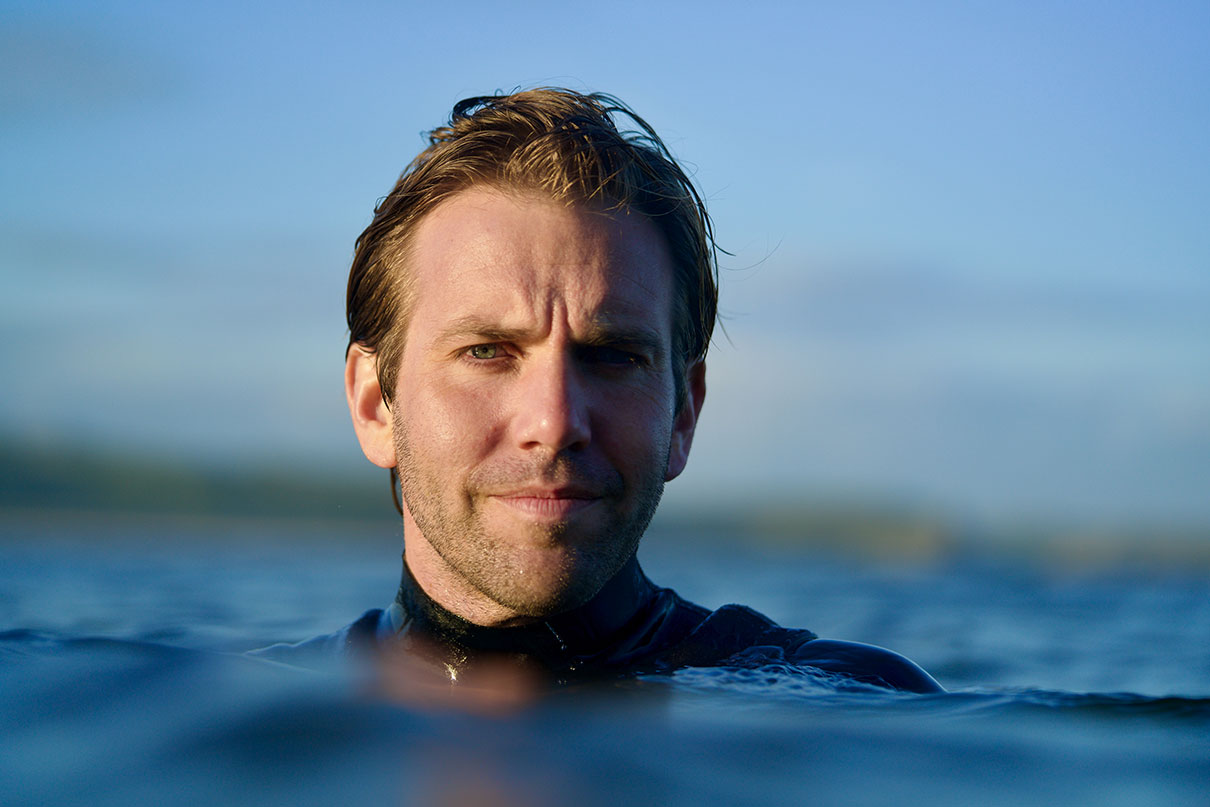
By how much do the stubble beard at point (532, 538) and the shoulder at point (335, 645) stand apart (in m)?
0.61

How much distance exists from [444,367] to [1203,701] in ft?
6.84

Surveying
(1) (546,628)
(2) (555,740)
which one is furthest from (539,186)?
(2) (555,740)

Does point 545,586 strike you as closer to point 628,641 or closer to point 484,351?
point 628,641

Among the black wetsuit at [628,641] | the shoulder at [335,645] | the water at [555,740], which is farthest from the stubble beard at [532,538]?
the shoulder at [335,645]

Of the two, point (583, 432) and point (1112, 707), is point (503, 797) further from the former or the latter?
point (1112, 707)

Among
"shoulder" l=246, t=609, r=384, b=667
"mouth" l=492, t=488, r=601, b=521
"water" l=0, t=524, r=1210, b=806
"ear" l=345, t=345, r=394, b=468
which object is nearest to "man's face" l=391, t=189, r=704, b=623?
"mouth" l=492, t=488, r=601, b=521

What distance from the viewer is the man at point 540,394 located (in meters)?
2.65

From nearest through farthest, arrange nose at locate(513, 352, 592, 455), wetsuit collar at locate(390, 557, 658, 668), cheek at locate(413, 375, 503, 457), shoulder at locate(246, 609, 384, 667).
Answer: nose at locate(513, 352, 592, 455), cheek at locate(413, 375, 503, 457), wetsuit collar at locate(390, 557, 658, 668), shoulder at locate(246, 609, 384, 667)

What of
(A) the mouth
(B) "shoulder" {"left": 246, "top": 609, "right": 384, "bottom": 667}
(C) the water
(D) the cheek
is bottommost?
(C) the water

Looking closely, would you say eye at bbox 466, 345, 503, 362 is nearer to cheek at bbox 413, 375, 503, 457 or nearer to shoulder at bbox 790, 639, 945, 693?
cheek at bbox 413, 375, 503, 457

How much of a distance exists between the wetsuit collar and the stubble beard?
2.9 inches

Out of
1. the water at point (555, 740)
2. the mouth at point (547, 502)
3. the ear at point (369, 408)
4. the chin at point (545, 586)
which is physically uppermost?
the ear at point (369, 408)

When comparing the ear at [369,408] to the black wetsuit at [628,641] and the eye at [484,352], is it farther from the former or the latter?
the eye at [484,352]

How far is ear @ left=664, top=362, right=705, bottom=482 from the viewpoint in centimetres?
323
